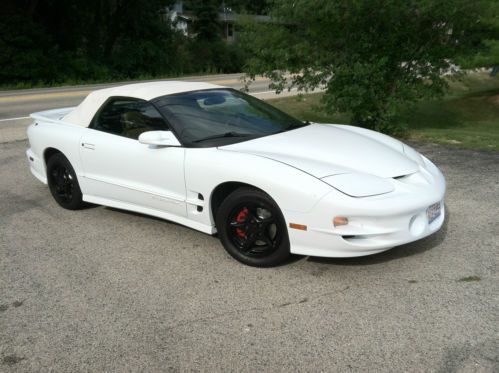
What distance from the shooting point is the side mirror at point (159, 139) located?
4.47 meters

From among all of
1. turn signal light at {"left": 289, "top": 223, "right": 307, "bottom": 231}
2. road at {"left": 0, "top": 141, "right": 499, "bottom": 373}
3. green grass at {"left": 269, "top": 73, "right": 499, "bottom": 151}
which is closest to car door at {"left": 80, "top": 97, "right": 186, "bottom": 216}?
road at {"left": 0, "top": 141, "right": 499, "bottom": 373}

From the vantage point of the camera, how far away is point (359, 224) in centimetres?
371

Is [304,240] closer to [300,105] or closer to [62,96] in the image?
[300,105]

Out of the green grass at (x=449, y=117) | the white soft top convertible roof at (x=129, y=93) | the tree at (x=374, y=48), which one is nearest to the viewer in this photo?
the white soft top convertible roof at (x=129, y=93)

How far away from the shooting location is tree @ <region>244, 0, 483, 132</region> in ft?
29.8

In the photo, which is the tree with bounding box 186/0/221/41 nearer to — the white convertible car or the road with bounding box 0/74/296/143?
the road with bounding box 0/74/296/143

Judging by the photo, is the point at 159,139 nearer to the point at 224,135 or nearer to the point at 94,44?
the point at 224,135

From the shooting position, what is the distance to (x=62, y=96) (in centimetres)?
1966

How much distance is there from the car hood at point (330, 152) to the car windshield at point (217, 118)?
19 centimetres

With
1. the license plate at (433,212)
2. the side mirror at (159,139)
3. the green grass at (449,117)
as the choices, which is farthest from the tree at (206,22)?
the license plate at (433,212)

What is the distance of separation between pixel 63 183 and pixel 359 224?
11.0ft

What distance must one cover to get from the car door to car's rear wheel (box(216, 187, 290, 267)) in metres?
0.50

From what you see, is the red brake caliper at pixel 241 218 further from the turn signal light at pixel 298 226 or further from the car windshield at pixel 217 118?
the car windshield at pixel 217 118

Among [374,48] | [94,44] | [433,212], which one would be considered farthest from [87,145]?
[94,44]
